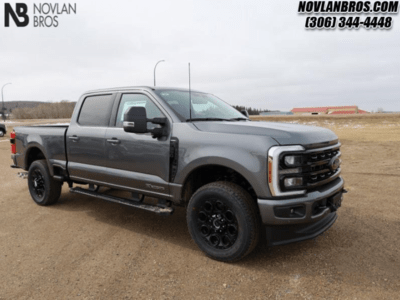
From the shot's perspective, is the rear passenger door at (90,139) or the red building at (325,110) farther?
the red building at (325,110)

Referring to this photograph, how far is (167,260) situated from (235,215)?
977mm

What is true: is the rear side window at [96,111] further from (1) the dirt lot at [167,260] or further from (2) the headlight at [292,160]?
(2) the headlight at [292,160]

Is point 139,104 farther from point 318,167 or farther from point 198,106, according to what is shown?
point 318,167

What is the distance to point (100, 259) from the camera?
3855 millimetres

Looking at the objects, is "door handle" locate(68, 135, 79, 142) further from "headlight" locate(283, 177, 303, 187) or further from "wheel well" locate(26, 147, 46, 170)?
"headlight" locate(283, 177, 303, 187)

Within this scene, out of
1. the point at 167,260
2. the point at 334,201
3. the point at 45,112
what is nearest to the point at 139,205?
the point at 167,260

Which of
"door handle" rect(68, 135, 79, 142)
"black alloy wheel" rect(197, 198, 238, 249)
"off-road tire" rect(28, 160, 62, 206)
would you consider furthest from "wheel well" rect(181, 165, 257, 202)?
"off-road tire" rect(28, 160, 62, 206)

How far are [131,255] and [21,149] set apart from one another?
3.80 metres

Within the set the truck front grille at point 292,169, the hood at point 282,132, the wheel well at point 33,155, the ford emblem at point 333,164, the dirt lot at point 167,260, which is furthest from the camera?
the wheel well at point 33,155

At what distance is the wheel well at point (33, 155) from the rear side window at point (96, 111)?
4.98 ft

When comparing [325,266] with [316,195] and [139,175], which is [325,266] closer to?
[316,195]

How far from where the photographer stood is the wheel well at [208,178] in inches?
158

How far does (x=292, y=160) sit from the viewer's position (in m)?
3.36

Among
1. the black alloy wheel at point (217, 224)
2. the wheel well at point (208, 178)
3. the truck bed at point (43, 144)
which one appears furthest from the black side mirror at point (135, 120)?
the truck bed at point (43, 144)
